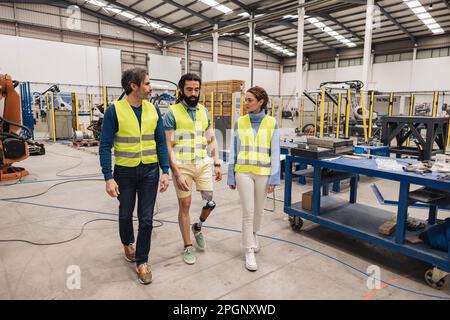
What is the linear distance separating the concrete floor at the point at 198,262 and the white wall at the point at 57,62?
15.0 metres

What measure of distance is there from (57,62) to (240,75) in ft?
41.4

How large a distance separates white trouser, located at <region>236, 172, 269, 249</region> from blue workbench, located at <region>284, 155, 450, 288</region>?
897mm

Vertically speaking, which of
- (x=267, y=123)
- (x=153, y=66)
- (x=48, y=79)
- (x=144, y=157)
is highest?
(x=153, y=66)

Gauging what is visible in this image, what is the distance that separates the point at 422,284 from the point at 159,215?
10.2ft

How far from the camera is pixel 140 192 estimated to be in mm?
2539

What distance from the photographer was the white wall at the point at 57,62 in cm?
1608

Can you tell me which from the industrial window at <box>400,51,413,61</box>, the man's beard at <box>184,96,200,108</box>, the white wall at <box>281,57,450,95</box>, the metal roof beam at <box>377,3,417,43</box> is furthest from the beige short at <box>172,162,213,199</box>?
the industrial window at <box>400,51,413,61</box>

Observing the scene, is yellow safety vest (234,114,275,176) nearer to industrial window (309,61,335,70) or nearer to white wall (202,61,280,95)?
white wall (202,61,280,95)

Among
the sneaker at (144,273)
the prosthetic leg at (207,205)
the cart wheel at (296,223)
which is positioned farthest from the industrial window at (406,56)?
the sneaker at (144,273)

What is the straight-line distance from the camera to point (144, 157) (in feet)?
8.13

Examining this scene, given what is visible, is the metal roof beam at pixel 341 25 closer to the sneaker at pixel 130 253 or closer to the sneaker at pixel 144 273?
the sneaker at pixel 130 253
